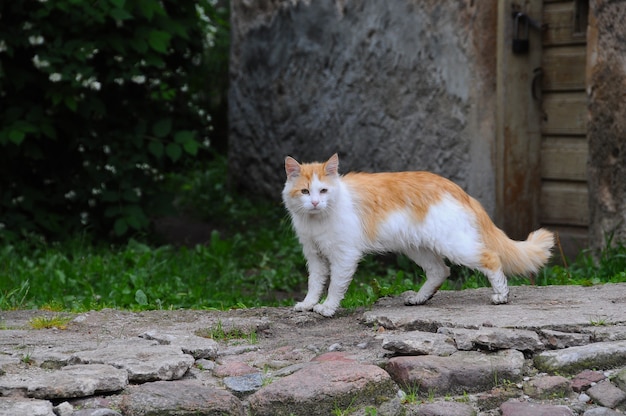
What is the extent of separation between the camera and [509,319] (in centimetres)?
439

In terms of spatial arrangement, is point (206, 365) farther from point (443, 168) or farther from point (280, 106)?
point (280, 106)

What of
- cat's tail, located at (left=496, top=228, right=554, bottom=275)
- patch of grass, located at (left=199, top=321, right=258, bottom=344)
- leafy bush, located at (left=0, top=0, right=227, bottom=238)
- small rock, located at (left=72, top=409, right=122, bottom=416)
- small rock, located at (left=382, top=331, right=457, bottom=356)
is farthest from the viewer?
leafy bush, located at (left=0, top=0, right=227, bottom=238)

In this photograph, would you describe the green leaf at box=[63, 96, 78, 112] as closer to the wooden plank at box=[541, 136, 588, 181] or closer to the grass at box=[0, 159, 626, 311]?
the grass at box=[0, 159, 626, 311]

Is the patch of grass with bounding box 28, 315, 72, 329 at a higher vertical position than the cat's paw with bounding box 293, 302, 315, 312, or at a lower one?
lower

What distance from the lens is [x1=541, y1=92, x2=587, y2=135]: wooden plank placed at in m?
7.29

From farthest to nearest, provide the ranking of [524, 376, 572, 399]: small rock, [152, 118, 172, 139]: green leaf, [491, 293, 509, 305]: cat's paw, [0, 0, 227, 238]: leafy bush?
[152, 118, 172, 139]: green leaf → [0, 0, 227, 238]: leafy bush → [491, 293, 509, 305]: cat's paw → [524, 376, 572, 399]: small rock

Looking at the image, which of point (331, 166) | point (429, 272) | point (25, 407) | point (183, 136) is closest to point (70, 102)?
point (183, 136)

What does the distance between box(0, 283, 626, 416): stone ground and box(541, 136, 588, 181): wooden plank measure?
108 inches

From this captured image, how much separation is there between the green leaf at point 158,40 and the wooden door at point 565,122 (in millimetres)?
2935

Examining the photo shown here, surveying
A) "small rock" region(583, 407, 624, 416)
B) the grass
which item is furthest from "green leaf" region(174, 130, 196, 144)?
"small rock" region(583, 407, 624, 416)

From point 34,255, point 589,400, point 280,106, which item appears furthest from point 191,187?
point 589,400

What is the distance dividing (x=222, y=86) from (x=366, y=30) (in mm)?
5264

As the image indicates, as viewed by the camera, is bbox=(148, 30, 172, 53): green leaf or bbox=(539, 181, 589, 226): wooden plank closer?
bbox=(539, 181, 589, 226): wooden plank

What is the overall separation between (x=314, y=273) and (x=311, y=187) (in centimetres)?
54
